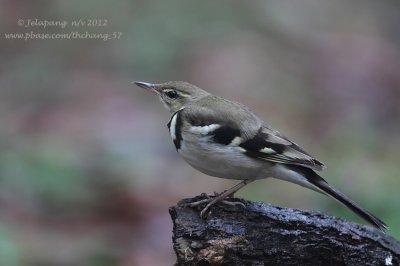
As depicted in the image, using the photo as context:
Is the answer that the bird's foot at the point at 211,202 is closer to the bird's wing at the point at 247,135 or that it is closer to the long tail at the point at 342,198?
the bird's wing at the point at 247,135

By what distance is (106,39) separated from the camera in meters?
15.5

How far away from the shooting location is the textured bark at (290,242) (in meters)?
4.94

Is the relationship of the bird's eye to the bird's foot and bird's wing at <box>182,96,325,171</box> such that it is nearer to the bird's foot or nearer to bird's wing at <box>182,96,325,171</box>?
bird's wing at <box>182,96,325,171</box>

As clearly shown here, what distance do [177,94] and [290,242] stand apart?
6.29 feet

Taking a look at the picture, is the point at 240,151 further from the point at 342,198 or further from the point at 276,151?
the point at 342,198

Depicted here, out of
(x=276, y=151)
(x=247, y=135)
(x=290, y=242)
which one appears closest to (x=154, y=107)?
(x=247, y=135)

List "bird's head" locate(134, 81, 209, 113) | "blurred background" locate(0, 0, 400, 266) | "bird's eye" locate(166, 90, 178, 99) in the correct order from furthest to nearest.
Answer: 1. "blurred background" locate(0, 0, 400, 266)
2. "bird's eye" locate(166, 90, 178, 99)
3. "bird's head" locate(134, 81, 209, 113)

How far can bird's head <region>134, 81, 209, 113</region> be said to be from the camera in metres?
6.31

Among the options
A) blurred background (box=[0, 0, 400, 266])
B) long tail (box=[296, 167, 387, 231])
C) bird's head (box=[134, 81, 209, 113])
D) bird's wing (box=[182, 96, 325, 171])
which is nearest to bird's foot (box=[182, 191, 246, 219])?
bird's wing (box=[182, 96, 325, 171])

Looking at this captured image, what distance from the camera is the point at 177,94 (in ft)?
21.1

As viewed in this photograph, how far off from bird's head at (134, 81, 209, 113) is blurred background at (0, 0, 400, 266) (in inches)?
102

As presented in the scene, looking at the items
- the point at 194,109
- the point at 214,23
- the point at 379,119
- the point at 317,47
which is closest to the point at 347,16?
the point at 317,47

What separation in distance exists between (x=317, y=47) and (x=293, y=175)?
10.7 meters

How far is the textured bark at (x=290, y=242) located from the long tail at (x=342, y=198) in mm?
190
